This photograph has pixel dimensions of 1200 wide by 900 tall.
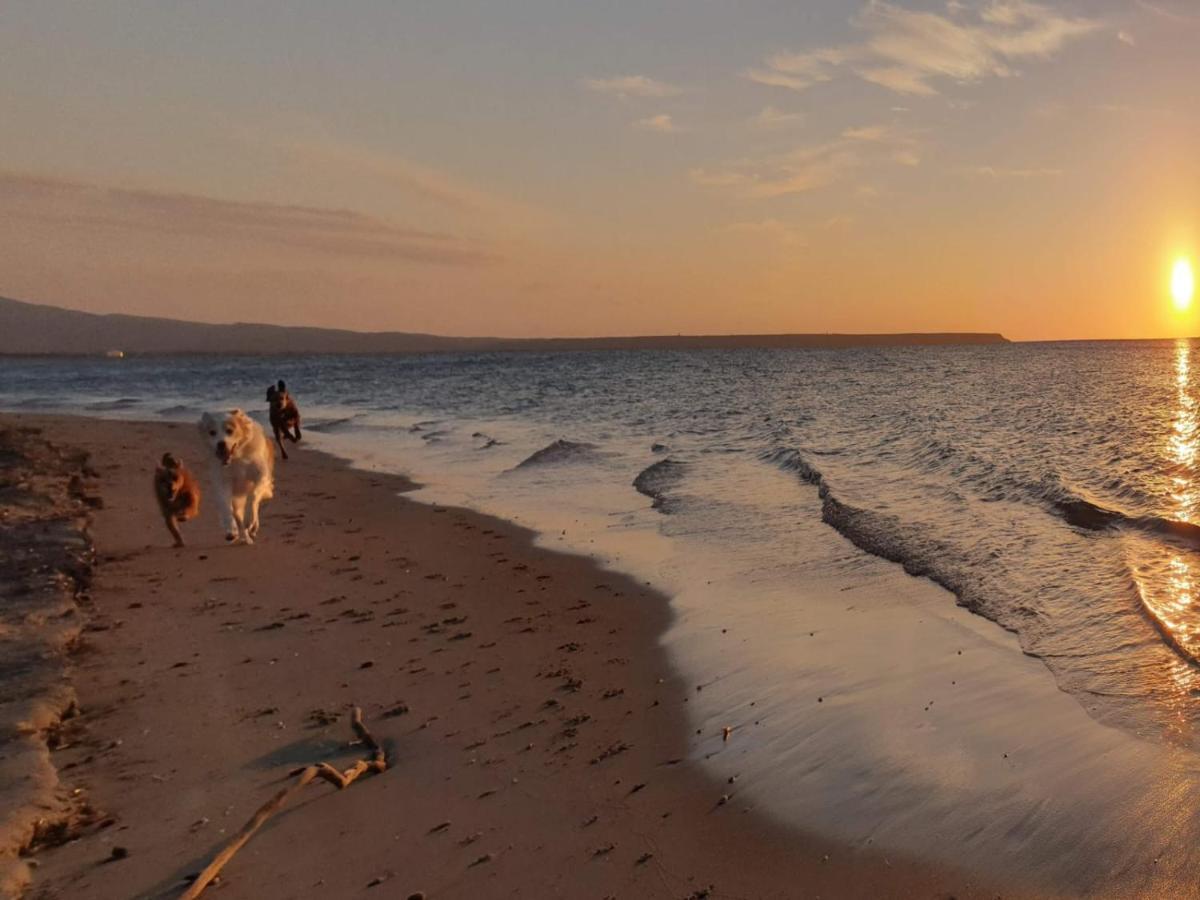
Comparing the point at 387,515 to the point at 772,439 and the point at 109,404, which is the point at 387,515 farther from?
the point at 109,404

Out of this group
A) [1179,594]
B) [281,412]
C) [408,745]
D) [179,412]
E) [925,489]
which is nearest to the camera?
[408,745]

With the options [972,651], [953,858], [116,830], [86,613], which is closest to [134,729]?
[116,830]

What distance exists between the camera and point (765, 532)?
445 inches

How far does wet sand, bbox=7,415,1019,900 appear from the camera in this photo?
3.80m

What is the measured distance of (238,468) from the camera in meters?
10.1

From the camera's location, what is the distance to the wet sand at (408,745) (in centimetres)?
380

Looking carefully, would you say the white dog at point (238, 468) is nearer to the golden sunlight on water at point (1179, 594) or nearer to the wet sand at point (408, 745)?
the wet sand at point (408, 745)

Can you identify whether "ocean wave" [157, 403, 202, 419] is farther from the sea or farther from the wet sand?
the wet sand

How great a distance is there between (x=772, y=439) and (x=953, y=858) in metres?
18.2

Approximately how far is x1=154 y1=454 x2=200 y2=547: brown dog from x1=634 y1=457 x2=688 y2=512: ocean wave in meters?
6.20

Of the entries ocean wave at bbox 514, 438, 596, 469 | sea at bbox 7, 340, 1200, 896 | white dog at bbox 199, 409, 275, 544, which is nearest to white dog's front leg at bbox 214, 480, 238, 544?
white dog at bbox 199, 409, 275, 544

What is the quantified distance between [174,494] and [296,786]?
6.43 meters

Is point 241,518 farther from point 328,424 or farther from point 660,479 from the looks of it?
point 328,424

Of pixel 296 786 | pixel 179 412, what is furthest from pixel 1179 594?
pixel 179 412
